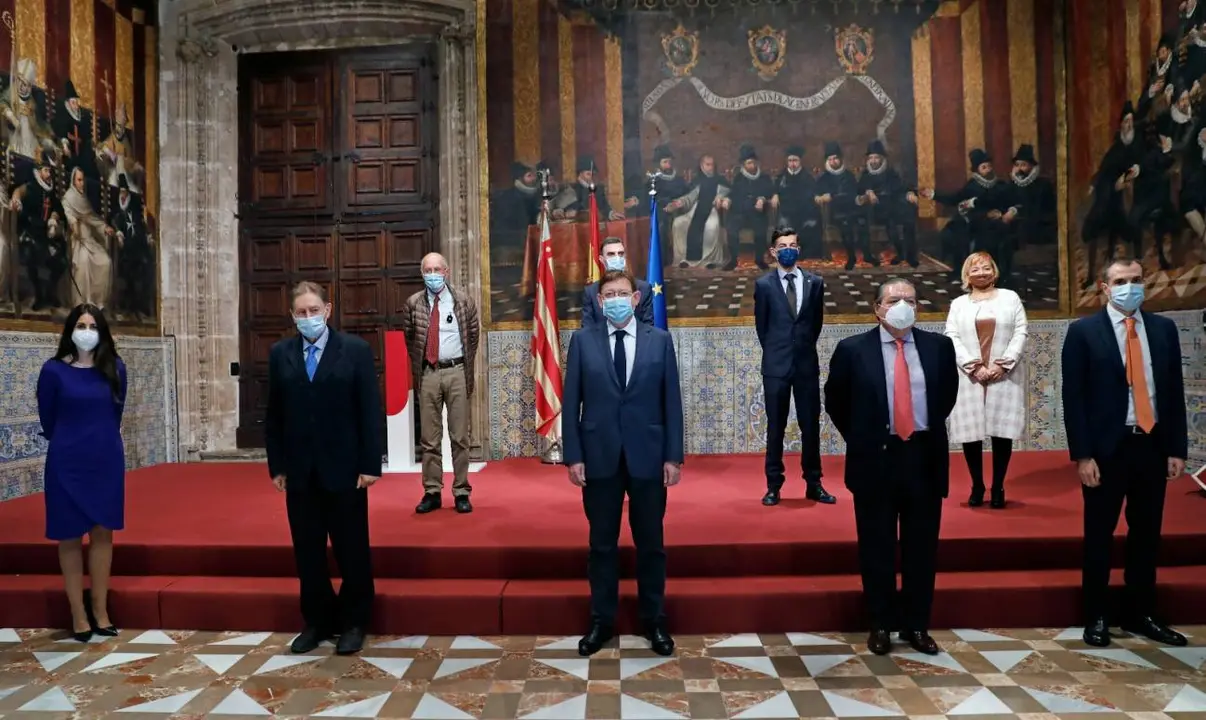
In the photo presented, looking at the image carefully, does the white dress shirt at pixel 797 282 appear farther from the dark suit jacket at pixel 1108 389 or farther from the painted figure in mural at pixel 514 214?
the painted figure in mural at pixel 514 214

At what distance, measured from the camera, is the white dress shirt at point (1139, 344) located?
3512 mm

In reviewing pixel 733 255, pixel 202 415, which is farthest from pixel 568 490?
pixel 202 415

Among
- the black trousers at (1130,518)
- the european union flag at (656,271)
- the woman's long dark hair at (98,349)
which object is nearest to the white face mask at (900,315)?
the black trousers at (1130,518)

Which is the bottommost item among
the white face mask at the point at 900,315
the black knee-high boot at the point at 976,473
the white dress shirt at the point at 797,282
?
the black knee-high boot at the point at 976,473

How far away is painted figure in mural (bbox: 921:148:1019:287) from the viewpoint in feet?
25.0

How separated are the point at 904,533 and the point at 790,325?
1.99 metres

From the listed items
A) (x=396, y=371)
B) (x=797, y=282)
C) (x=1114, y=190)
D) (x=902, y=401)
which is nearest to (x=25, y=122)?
(x=396, y=371)

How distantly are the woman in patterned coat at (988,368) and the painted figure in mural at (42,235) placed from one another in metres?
7.07

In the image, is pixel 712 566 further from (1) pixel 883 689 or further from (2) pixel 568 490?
(2) pixel 568 490

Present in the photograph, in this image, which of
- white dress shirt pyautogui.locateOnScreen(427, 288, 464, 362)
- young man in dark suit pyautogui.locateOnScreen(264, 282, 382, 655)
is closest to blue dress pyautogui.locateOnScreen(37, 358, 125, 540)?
young man in dark suit pyautogui.locateOnScreen(264, 282, 382, 655)

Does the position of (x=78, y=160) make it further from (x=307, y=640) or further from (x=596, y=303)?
(x=307, y=640)

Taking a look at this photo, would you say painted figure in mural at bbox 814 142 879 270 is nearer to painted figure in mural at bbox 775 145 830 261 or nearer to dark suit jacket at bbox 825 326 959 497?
painted figure in mural at bbox 775 145 830 261

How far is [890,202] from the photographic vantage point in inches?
304

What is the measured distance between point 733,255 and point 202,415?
18.8 feet
